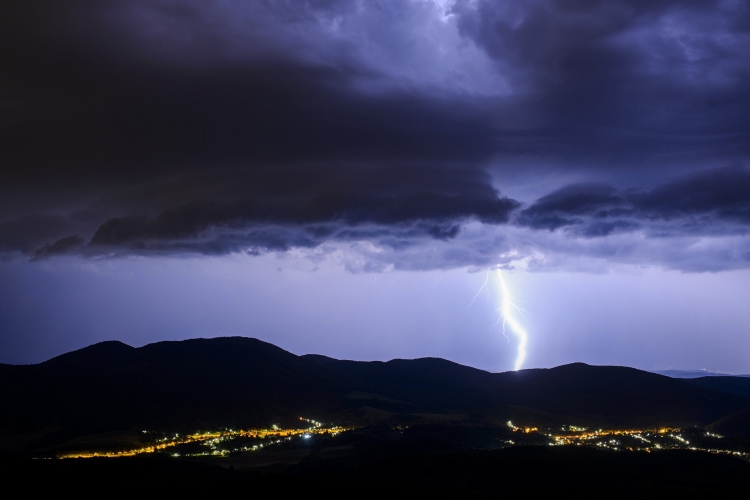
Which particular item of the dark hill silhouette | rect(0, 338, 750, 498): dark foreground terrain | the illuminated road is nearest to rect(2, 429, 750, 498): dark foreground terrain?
rect(0, 338, 750, 498): dark foreground terrain

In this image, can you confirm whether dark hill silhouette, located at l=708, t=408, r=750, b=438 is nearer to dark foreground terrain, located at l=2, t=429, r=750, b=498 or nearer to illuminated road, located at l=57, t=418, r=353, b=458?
dark foreground terrain, located at l=2, t=429, r=750, b=498

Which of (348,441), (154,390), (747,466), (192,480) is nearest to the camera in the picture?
(192,480)

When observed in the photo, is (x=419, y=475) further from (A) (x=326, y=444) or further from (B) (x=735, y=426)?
(B) (x=735, y=426)

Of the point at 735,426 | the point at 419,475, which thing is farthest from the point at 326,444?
the point at 735,426

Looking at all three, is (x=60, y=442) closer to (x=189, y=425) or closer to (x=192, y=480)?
(x=189, y=425)

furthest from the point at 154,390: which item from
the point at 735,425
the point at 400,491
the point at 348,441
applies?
the point at 735,425

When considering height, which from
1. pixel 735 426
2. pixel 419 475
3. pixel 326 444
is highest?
pixel 735 426

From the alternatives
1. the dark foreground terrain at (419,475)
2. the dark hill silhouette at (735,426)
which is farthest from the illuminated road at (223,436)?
the dark hill silhouette at (735,426)

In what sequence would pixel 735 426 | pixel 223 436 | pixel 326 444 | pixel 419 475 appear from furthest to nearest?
pixel 735 426, pixel 223 436, pixel 326 444, pixel 419 475
